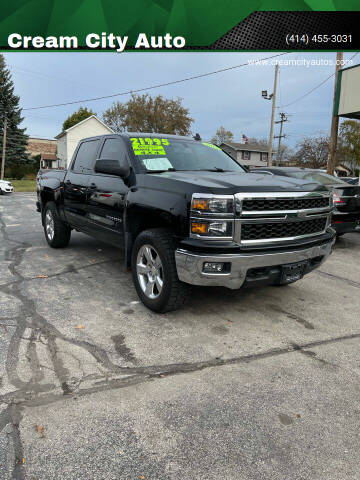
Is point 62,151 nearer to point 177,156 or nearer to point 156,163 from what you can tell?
point 177,156

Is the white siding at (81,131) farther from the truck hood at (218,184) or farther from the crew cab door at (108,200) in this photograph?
the truck hood at (218,184)

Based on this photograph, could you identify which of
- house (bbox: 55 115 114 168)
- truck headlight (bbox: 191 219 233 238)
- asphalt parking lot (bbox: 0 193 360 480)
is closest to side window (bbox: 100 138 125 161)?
asphalt parking lot (bbox: 0 193 360 480)

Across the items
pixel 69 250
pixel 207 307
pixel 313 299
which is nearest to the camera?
pixel 207 307

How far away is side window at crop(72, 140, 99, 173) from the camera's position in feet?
17.9

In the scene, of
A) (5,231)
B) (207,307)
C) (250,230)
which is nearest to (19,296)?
(207,307)

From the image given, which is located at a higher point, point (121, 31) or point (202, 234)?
point (121, 31)

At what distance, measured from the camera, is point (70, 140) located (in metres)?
46.5

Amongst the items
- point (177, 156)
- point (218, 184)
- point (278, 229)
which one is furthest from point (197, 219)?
point (177, 156)

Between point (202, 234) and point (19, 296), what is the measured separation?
245 centimetres

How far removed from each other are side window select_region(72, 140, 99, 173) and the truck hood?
1.75 m

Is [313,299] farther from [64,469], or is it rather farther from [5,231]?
[5,231]

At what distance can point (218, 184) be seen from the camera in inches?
133

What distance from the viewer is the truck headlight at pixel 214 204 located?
10.5ft

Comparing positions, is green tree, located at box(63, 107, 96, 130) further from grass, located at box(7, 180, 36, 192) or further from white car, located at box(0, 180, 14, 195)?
white car, located at box(0, 180, 14, 195)
